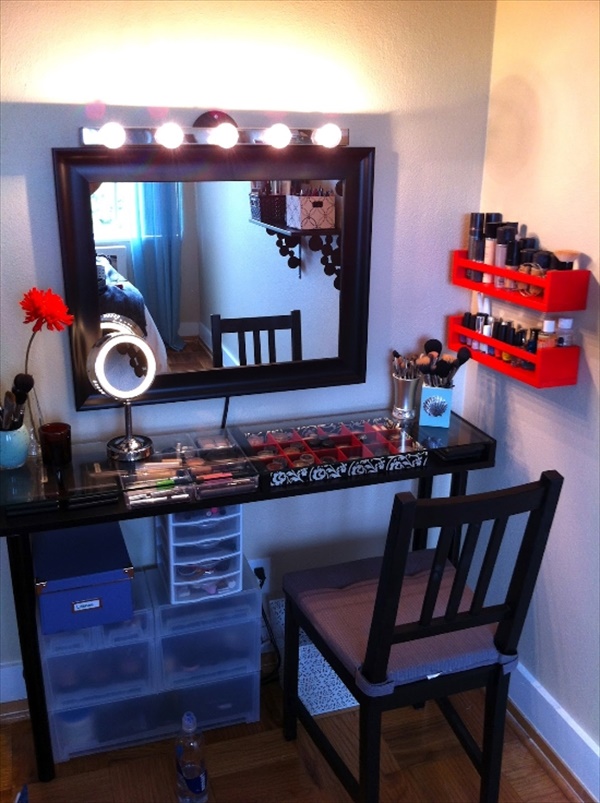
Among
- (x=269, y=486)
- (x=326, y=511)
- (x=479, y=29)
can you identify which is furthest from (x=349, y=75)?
(x=326, y=511)

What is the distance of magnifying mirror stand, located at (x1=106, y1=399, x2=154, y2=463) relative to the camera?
6.45ft

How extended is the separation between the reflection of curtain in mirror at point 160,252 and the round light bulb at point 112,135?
0.38 ft

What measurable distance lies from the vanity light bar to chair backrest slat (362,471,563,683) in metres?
1.00

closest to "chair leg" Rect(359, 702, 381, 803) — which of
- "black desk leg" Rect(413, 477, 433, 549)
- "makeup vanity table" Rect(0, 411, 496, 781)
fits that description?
"makeup vanity table" Rect(0, 411, 496, 781)

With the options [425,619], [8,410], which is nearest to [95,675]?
[8,410]

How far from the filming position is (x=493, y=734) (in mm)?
1782

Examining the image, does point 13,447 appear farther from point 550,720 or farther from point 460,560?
point 550,720

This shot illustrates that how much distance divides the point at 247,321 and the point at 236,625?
32.0 inches

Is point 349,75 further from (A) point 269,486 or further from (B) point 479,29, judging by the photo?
(A) point 269,486

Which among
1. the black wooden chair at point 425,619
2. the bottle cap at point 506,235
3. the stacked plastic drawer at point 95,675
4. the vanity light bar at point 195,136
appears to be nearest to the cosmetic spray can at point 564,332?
the bottle cap at point 506,235

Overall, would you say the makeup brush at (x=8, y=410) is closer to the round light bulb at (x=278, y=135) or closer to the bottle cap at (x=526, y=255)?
the round light bulb at (x=278, y=135)

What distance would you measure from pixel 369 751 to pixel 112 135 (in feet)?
4.81

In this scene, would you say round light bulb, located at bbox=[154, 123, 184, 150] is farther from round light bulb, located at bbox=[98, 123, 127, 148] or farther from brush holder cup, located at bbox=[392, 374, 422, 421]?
brush holder cup, located at bbox=[392, 374, 422, 421]

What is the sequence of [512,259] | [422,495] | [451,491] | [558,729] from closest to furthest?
[512,259]
[558,729]
[451,491]
[422,495]
